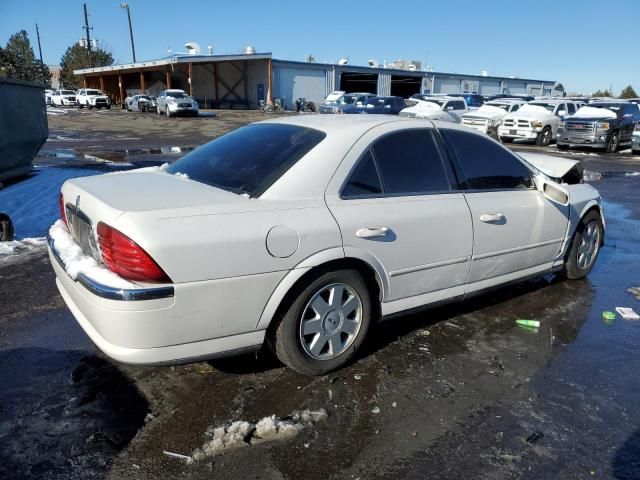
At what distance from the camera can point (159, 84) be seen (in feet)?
184

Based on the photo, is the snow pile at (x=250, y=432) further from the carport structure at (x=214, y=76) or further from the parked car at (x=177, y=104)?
the carport structure at (x=214, y=76)

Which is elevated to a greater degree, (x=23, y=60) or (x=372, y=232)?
(x=23, y=60)

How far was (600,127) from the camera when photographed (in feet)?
60.6

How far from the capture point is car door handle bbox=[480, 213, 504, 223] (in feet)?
12.5

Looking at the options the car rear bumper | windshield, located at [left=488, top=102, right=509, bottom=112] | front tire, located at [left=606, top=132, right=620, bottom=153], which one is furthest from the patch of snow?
windshield, located at [left=488, top=102, right=509, bottom=112]

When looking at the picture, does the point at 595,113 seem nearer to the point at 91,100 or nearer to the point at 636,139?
the point at 636,139

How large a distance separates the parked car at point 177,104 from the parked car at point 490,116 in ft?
68.5

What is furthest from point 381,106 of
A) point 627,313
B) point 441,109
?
point 627,313

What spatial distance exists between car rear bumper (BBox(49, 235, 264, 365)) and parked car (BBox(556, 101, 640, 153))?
1928 cm

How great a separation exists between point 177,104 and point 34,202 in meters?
29.8

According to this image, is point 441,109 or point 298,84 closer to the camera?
point 441,109

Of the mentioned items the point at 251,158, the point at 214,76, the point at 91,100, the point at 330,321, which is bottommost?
the point at 91,100

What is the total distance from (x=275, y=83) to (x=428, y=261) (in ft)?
147

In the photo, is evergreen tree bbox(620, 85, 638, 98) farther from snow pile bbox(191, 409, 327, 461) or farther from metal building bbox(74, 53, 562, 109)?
snow pile bbox(191, 409, 327, 461)
